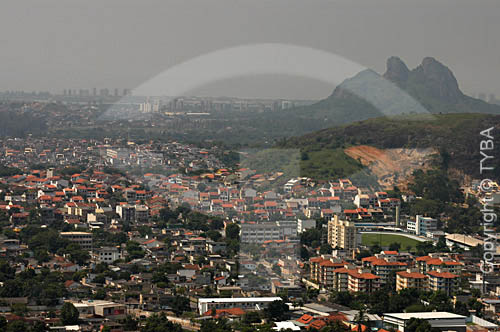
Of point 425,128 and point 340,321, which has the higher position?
point 425,128

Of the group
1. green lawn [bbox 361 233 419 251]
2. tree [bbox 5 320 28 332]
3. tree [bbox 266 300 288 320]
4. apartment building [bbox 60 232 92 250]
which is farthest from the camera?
green lawn [bbox 361 233 419 251]

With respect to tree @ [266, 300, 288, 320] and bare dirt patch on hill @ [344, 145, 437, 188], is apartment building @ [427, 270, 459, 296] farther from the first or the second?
bare dirt patch on hill @ [344, 145, 437, 188]

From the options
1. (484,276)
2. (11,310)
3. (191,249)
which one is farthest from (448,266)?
(11,310)

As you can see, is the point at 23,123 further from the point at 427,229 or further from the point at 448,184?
the point at 427,229

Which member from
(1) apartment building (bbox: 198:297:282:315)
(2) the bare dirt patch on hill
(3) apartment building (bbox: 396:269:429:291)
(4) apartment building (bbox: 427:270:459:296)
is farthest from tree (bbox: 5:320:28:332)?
(2) the bare dirt patch on hill

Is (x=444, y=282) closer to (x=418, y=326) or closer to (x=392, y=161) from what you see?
(x=418, y=326)

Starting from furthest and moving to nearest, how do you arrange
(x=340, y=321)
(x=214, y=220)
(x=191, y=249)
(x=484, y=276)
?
(x=214, y=220) < (x=191, y=249) < (x=484, y=276) < (x=340, y=321)
